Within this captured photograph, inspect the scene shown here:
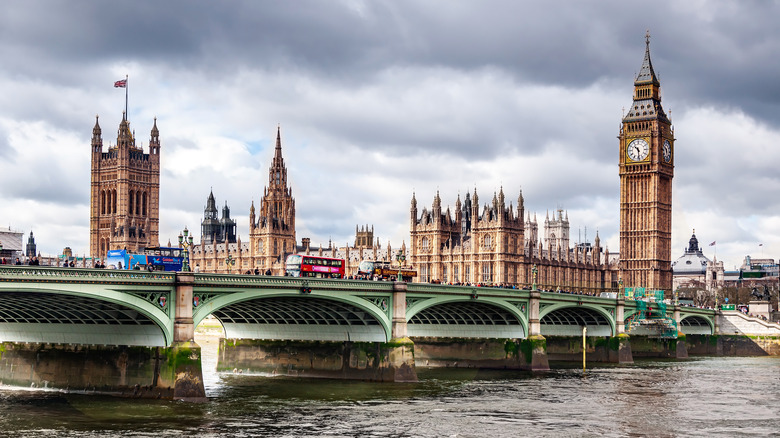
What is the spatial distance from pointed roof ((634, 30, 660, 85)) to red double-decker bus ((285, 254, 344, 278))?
113524 mm

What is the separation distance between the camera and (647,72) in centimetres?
17888

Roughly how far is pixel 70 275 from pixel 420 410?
733 inches

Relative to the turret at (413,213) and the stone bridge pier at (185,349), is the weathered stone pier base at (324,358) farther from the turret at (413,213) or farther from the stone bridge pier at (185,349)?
the turret at (413,213)

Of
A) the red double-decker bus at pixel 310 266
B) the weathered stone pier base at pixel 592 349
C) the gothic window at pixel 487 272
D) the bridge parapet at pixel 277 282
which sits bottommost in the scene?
the weathered stone pier base at pixel 592 349

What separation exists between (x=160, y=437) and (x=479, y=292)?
120 ft

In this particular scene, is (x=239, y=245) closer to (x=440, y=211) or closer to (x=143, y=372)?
(x=440, y=211)

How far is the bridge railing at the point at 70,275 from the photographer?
4625 cm

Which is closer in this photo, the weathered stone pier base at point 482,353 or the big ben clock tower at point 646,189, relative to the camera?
the weathered stone pier base at point 482,353

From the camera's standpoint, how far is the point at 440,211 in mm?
153000

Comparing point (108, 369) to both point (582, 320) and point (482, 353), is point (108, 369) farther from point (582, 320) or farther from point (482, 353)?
point (582, 320)

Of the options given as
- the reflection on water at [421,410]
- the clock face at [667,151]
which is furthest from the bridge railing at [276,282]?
the clock face at [667,151]

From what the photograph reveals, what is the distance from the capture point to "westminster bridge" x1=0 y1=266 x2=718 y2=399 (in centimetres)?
5222

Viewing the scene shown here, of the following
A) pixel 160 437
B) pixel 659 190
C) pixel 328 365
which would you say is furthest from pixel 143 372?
pixel 659 190

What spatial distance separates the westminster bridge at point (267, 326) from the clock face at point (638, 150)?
252 feet
